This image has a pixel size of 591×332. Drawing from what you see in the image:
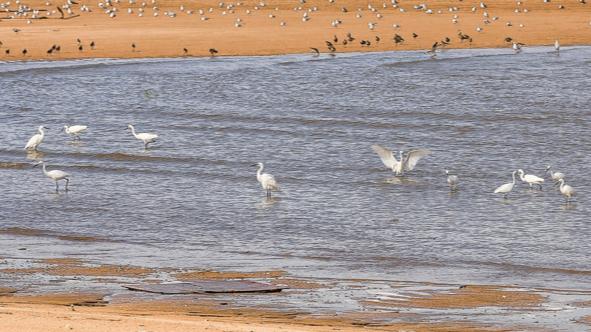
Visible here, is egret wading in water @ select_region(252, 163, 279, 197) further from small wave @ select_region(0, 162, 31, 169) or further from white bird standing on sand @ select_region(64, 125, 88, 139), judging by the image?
white bird standing on sand @ select_region(64, 125, 88, 139)

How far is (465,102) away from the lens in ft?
98.8

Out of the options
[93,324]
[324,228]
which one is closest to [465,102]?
[324,228]

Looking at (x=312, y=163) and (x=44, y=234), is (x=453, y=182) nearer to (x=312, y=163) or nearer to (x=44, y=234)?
(x=312, y=163)

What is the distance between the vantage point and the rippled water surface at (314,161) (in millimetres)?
16453

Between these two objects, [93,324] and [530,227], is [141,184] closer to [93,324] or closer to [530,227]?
[530,227]

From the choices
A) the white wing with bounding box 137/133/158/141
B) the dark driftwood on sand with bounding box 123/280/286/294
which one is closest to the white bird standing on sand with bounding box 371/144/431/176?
the white wing with bounding box 137/133/158/141

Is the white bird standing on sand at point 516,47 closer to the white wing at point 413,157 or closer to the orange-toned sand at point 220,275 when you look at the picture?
the white wing at point 413,157

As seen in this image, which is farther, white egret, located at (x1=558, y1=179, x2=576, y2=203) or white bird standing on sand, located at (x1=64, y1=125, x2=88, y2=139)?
white bird standing on sand, located at (x1=64, y1=125, x2=88, y2=139)

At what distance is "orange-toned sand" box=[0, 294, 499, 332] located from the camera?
1076 cm

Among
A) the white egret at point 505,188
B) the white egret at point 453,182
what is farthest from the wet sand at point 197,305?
the white egret at point 453,182

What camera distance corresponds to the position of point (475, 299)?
13430 mm

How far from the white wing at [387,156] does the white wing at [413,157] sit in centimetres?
20

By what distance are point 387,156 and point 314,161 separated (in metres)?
1.87

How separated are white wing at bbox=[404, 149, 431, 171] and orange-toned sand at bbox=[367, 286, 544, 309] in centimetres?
745
